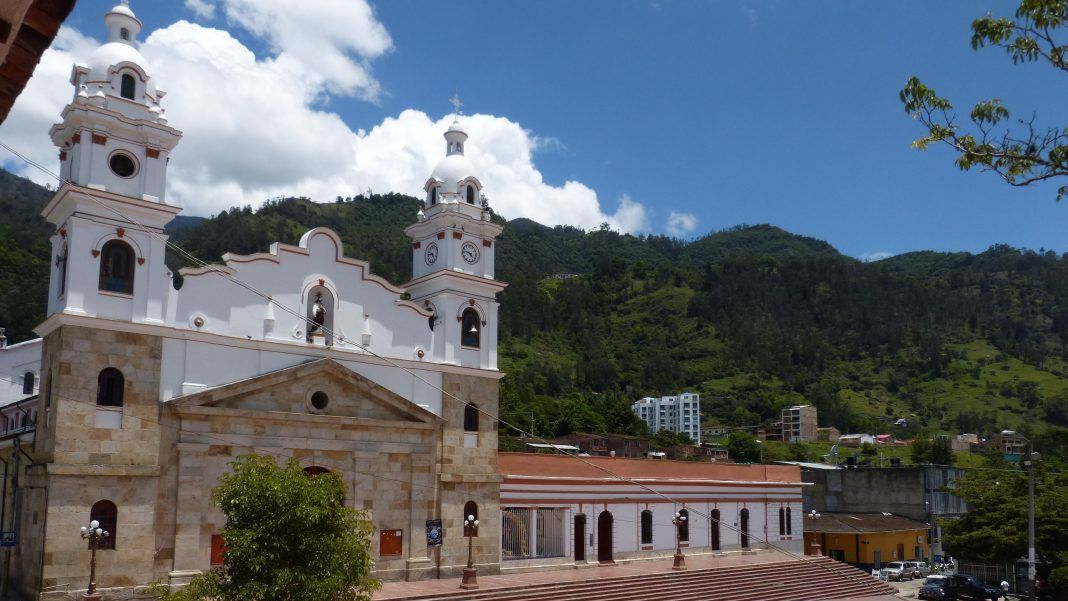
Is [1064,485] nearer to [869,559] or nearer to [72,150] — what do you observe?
[869,559]

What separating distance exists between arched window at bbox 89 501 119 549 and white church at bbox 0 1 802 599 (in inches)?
1.8

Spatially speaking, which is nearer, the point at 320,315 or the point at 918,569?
the point at 320,315

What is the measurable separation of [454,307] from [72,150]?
39.9 feet

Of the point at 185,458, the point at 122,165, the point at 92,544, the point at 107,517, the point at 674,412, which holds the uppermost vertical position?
the point at 122,165

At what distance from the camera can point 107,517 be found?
2194cm

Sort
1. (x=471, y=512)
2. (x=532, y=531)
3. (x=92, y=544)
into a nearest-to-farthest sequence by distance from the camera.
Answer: (x=92, y=544), (x=471, y=512), (x=532, y=531)

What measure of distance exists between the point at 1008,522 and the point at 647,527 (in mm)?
14765

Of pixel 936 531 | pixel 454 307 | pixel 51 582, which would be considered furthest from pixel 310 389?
pixel 936 531

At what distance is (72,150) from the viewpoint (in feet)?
76.4

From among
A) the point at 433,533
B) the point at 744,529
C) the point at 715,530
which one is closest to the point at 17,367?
the point at 433,533

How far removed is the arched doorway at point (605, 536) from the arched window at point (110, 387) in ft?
58.2

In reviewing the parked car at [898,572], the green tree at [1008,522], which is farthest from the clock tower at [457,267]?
the parked car at [898,572]

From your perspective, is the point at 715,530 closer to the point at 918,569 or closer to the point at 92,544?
the point at 918,569

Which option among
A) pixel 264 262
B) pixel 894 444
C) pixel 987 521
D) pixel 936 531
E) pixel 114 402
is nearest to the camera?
pixel 114 402
